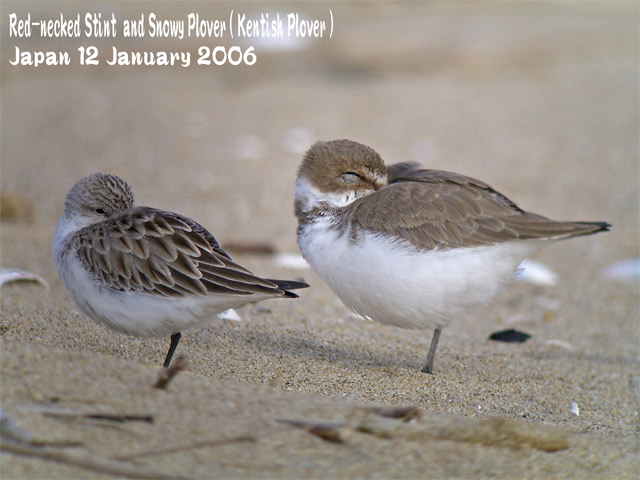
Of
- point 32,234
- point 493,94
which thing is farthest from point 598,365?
point 493,94

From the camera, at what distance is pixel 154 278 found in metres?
3.52

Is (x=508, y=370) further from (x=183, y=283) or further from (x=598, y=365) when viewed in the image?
(x=183, y=283)

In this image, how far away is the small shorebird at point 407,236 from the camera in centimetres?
389

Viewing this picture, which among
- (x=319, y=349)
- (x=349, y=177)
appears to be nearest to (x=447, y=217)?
(x=349, y=177)

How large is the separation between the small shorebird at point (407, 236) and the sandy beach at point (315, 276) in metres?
0.45

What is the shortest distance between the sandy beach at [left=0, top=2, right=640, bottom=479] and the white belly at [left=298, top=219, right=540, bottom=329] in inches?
14.3

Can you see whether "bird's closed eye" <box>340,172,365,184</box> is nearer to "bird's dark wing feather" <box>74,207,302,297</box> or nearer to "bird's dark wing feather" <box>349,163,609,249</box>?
"bird's dark wing feather" <box>349,163,609,249</box>

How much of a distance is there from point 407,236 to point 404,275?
220 mm

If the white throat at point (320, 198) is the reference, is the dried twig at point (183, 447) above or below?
below

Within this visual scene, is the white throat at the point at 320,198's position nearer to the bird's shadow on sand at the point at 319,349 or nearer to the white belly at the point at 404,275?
the white belly at the point at 404,275

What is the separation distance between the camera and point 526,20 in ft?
44.3

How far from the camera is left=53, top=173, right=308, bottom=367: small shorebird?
3502mm

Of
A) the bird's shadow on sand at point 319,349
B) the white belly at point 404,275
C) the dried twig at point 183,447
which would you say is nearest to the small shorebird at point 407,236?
the white belly at point 404,275

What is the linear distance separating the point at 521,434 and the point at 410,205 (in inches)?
58.7
